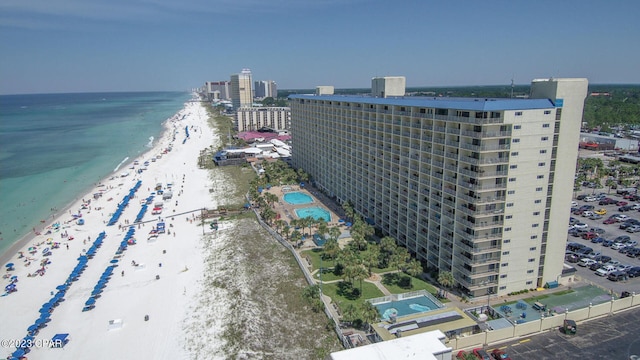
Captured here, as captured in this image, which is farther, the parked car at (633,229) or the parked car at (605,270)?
the parked car at (633,229)

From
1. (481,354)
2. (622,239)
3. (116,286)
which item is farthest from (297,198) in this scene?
(622,239)

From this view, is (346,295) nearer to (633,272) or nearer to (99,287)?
(99,287)

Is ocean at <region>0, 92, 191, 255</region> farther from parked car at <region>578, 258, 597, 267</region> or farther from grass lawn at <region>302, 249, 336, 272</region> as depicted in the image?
parked car at <region>578, 258, 597, 267</region>

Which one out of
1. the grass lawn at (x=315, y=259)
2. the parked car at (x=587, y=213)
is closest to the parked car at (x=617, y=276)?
the parked car at (x=587, y=213)

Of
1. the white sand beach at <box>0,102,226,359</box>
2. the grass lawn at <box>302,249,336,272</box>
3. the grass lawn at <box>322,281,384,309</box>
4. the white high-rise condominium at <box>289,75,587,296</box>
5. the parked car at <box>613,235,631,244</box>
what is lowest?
the white sand beach at <box>0,102,226,359</box>

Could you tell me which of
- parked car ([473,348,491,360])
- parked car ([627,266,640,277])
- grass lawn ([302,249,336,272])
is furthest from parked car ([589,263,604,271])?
grass lawn ([302,249,336,272])

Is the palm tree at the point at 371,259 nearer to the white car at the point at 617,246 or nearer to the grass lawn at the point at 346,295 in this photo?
the grass lawn at the point at 346,295

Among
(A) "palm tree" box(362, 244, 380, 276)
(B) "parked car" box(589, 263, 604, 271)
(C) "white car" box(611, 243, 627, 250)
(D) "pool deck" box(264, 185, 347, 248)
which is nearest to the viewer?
(A) "palm tree" box(362, 244, 380, 276)
